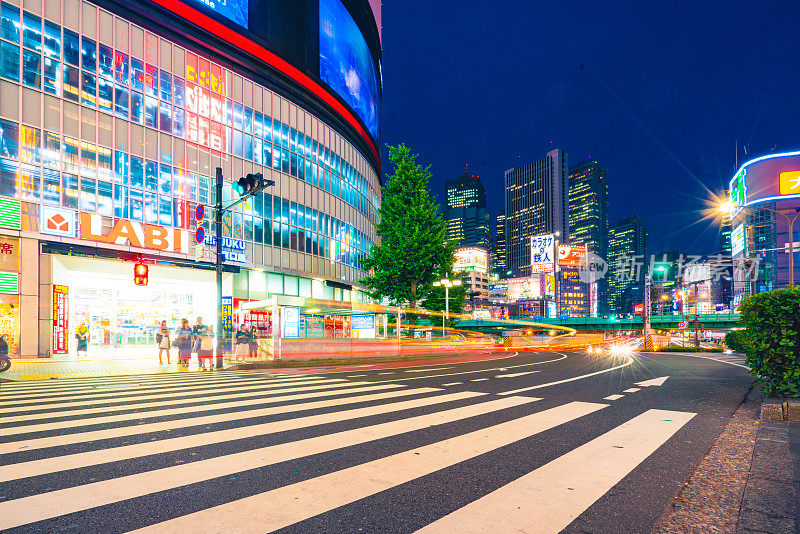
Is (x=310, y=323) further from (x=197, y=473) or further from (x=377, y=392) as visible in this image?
(x=197, y=473)

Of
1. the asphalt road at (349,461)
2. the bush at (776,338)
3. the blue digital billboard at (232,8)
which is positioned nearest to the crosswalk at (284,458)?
the asphalt road at (349,461)

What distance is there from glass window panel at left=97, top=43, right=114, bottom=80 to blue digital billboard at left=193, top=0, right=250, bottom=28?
24.9 feet

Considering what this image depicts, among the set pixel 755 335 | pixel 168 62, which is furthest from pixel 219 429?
pixel 168 62

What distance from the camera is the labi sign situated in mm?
24281

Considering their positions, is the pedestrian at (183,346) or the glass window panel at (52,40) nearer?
the pedestrian at (183,346)

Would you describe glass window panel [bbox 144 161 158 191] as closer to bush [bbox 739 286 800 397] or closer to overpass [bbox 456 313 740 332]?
bush [bbox 739 286 800 397]

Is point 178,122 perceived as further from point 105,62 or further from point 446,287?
point 446,287

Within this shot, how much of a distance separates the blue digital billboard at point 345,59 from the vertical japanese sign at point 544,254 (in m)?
35.9

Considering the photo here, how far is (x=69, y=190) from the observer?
23.8 m

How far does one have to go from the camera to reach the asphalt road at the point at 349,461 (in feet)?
10.2

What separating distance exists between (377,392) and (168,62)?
95.0ft

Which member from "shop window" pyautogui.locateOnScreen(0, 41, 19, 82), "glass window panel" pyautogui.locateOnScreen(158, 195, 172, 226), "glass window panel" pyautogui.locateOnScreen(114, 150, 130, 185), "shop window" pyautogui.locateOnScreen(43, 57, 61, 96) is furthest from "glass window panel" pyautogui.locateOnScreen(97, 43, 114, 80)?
"glass window panel" pyautogui.locateOnScreen(158, 195, 172, 226)

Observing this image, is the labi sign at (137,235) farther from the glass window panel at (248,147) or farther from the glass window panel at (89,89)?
the glass window panel at (248,147)

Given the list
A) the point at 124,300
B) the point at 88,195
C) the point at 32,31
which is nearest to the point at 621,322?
the point at 124,300
